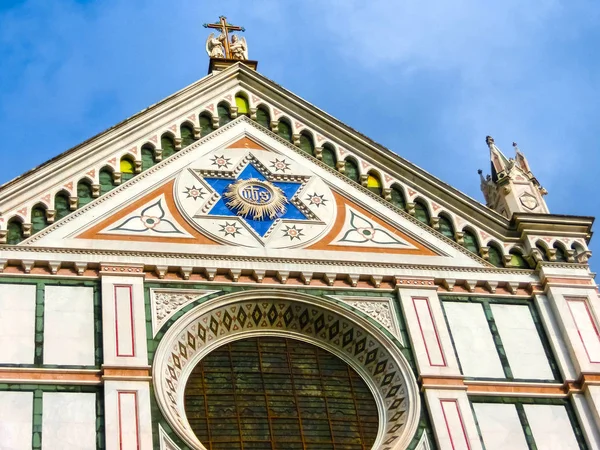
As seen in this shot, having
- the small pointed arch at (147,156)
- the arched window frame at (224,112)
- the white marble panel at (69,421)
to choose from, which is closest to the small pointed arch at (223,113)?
the arched window frame at (224,112)

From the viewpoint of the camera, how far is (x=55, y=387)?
686 inches

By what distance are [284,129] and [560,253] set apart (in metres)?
4.69

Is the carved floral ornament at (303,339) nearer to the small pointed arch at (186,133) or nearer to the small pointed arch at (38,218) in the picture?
the small pointed arch at (38,218)

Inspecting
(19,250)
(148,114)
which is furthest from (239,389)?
(148,114)

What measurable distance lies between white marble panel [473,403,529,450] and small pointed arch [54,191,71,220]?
6.21 meters

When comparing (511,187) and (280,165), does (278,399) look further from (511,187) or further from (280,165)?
(511,187)

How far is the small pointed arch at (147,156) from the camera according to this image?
829 inches

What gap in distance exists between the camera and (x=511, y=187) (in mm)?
22094

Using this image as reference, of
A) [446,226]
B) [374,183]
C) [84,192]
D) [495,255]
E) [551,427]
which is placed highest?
[374,183]

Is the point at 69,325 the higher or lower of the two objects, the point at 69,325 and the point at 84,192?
the lower

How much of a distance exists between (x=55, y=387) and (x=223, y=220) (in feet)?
13.0

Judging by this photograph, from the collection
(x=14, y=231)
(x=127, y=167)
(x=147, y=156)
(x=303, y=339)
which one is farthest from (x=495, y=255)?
(x=14, y=231)

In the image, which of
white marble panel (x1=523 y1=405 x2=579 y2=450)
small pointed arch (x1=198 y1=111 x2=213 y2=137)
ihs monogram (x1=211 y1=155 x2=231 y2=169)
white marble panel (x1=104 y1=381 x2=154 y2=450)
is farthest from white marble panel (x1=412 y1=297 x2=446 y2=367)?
small pointed arch (x1=198 y1=111 x2=213 y2=137)

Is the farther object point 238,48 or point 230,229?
point 238,48
